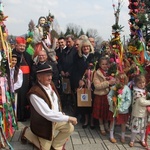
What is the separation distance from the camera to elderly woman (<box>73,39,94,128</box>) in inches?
214

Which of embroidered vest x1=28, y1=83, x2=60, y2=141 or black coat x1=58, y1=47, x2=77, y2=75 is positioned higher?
black coat x1=58, y1=47, x2=77, y2=75

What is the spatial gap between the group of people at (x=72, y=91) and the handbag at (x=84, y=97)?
0.09m

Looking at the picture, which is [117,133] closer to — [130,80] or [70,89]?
[130,80]

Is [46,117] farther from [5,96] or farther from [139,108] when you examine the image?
[139,108]

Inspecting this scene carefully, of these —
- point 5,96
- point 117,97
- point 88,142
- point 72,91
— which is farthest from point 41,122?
point 72,91

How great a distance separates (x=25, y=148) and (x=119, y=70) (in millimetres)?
2227

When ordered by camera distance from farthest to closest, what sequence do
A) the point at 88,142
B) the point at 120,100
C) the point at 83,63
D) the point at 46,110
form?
the point at 83,63 → the point at 88,142 → the point at 120,100 → the point at 46,110

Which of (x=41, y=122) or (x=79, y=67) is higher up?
(x=79, y=67)

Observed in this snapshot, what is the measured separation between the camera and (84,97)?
17.4ft

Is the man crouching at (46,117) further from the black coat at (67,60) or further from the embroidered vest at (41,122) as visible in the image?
the black coat at (67,60)

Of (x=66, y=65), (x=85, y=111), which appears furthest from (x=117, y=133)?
(x=66, y=65)

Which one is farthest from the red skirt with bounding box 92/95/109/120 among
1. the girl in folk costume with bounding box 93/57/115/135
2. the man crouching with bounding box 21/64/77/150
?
the man crouching with bounding box 21/64/77/150

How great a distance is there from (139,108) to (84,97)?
1.29 meters

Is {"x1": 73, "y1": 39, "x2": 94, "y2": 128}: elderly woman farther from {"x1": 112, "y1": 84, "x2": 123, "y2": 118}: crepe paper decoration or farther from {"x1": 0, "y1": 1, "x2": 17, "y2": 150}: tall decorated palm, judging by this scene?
{"x1": 0, "y1": 1, "x2": 17, "y2": 150}: tall decorated palm
